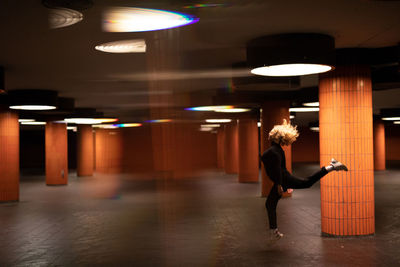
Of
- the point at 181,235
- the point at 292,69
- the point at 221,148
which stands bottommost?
the point at 181,235

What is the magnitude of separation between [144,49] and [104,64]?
2493 millimetres

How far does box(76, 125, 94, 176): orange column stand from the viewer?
1405 inches

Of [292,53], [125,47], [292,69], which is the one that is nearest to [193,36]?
[125,47]

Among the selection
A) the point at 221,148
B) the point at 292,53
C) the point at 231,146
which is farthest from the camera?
the point at 221,148

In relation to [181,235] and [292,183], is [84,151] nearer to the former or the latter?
[181,235]

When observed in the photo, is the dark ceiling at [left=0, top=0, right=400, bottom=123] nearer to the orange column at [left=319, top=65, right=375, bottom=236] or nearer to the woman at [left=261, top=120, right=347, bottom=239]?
the orange column at [left=319, top=65, right=375, bottom=236]

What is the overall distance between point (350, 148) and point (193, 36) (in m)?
4.25

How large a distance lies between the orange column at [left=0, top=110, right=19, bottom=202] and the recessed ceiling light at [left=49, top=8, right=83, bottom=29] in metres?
11.9

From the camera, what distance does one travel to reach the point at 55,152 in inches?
1104

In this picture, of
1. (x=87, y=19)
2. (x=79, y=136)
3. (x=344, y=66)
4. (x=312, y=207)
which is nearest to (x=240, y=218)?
(x=312, y=207)

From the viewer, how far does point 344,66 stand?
1050 centimetres

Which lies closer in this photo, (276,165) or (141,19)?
(141,19)

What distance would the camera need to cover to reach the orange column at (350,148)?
34.0 ft

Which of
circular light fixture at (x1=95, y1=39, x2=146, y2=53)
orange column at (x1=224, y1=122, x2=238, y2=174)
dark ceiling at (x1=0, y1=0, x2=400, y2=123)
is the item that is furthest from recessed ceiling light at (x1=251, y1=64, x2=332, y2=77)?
orange column at (x1=224, y1=122, x2=238, y2=174)
